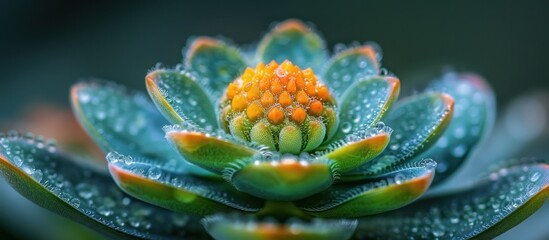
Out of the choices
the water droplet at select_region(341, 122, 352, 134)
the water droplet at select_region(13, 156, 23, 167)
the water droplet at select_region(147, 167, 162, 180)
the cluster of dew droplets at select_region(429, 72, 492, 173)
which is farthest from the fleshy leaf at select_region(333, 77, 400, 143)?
the water droplet at select_region(13, 156, 23, 167)

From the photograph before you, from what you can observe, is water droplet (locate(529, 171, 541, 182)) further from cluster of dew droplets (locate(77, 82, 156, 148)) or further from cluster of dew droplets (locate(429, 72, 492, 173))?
cluster of dew droplets (locate(77, 82, 156, 148))

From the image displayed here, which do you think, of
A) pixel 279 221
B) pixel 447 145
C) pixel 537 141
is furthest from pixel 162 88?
pixel 537 141

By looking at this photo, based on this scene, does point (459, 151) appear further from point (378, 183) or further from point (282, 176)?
point (282, 176)

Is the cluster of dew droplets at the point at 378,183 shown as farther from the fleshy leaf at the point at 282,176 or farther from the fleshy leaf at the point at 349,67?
the fleshy leaf at the point at 349,67

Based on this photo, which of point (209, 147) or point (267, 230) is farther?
point (209, 147)

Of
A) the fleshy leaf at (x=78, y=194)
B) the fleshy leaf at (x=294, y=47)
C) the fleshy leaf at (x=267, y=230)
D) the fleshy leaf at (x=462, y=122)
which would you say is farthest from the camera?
the fleshy leaf at (x=294, y=47)

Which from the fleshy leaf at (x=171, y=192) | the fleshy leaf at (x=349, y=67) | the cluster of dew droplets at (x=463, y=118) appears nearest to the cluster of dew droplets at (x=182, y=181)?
the fleshy leaf at (x=171, y=192)

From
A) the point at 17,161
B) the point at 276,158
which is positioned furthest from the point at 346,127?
the point at 17,161
